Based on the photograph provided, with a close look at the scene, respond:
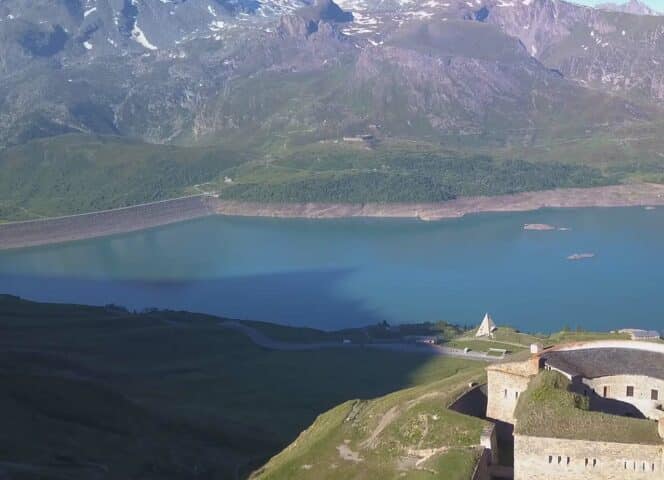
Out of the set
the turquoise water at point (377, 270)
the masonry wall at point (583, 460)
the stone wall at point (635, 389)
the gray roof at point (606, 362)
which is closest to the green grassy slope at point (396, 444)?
the masonry wall at point (583, 460)

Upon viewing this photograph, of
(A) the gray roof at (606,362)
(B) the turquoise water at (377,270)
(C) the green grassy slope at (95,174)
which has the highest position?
(A) the gray roof at (606,362)

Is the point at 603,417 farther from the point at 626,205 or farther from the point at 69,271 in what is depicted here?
the point at 626,205

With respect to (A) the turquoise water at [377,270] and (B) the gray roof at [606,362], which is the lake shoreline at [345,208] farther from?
(B) the gray roof at [606,362]

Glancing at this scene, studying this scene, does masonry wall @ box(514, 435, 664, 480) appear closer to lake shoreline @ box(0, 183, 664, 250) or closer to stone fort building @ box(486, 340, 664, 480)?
stone fort building @ box(486, 340, 664, 480)

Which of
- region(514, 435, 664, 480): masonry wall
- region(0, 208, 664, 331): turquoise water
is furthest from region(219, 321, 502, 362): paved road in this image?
region(514, 435, 664, 480): masonry wall

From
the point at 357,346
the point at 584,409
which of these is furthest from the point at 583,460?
the point at 357,346

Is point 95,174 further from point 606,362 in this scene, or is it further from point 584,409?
point 584,409
